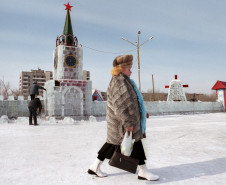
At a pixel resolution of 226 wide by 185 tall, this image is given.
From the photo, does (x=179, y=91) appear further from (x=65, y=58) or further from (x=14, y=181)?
(x=14, y=181)

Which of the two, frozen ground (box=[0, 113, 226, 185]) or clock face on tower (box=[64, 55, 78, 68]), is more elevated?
clock face on tower (box=[64, 55, 78, 68])

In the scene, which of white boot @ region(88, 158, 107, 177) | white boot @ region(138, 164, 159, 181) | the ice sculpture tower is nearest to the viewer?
white boot @ region(138, 164, 159, 181)

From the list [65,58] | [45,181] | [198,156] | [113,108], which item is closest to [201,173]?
[198,156]

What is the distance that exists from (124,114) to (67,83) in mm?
9680

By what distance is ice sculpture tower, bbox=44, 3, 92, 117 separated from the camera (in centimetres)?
1145

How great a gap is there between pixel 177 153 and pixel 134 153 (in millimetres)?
1630

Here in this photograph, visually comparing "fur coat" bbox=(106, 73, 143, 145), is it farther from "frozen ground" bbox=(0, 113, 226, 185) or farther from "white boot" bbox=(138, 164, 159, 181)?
"frozen ground" bbox=(0, 113, 226, 185)

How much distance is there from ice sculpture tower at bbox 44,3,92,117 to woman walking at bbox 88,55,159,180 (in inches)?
360

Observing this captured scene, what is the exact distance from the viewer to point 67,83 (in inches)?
459

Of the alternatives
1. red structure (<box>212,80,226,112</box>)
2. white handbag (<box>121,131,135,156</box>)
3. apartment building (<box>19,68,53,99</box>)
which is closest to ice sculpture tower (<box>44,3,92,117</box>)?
white handbag (<box>121,131,135,156</box>)

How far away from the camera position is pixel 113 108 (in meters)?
2.55

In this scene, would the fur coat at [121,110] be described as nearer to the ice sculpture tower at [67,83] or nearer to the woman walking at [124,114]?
→ the woman walking at [124,114]

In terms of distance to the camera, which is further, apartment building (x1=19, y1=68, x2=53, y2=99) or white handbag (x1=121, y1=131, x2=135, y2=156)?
apartment building (x1=19, y1=68, x2=53, y2=99)

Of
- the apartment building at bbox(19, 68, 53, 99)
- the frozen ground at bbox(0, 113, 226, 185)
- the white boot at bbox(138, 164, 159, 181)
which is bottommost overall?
the frozen ground at bbox(0, 113, 226, 185)
